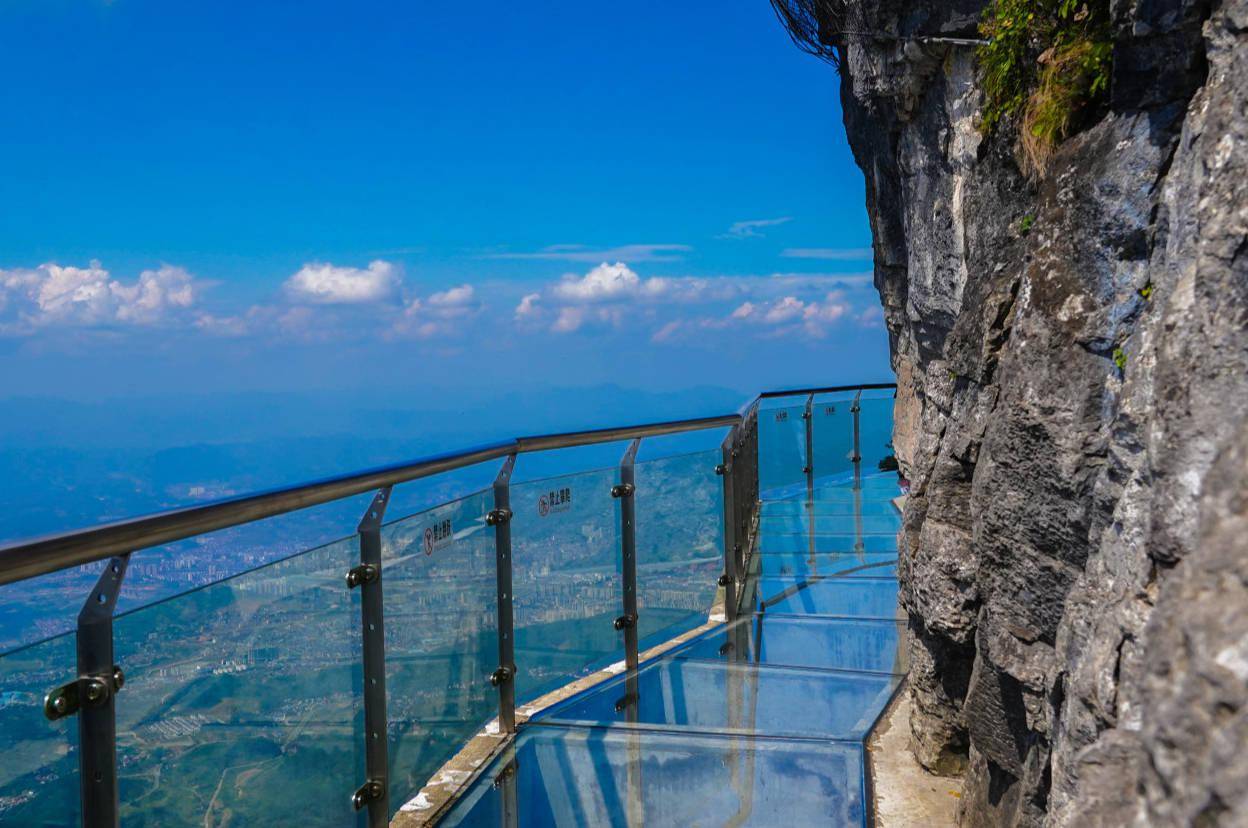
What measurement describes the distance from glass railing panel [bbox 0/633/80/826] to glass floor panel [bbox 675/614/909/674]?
150 inches

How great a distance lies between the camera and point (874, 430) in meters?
11.8

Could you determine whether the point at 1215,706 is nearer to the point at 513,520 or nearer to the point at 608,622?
the point at 513,520

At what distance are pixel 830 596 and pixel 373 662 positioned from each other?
14.8 ft

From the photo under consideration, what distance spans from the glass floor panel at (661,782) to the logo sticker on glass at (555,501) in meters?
0.89

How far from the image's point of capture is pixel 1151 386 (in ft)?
6.56

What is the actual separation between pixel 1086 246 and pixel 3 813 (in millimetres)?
2636

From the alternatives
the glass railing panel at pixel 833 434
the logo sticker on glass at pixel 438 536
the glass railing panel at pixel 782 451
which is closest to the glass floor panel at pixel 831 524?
the glass railing panel at pixel 782 451

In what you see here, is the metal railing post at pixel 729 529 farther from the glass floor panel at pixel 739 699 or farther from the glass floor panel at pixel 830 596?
the glass floor panel at pixel 739 699

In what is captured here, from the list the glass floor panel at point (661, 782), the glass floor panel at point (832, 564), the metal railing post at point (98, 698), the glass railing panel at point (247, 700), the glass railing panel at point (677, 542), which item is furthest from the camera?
the glass floor panel at point (832, 564)

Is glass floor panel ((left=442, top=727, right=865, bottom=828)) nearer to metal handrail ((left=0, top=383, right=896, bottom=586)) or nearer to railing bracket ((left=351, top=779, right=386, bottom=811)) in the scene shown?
railing bracket ((left=351, top=779, right=386, bottom=811))

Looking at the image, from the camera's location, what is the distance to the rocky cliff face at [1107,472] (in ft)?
3.55

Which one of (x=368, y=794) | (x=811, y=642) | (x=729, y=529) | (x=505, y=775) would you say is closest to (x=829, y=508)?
(x=811, y=642)

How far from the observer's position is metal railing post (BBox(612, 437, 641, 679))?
480 centimetres

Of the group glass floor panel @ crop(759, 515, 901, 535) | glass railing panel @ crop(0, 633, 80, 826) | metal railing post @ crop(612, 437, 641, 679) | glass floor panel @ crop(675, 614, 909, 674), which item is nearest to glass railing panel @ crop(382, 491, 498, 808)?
metal railing post @ crop(612, 437, 641, 679)
